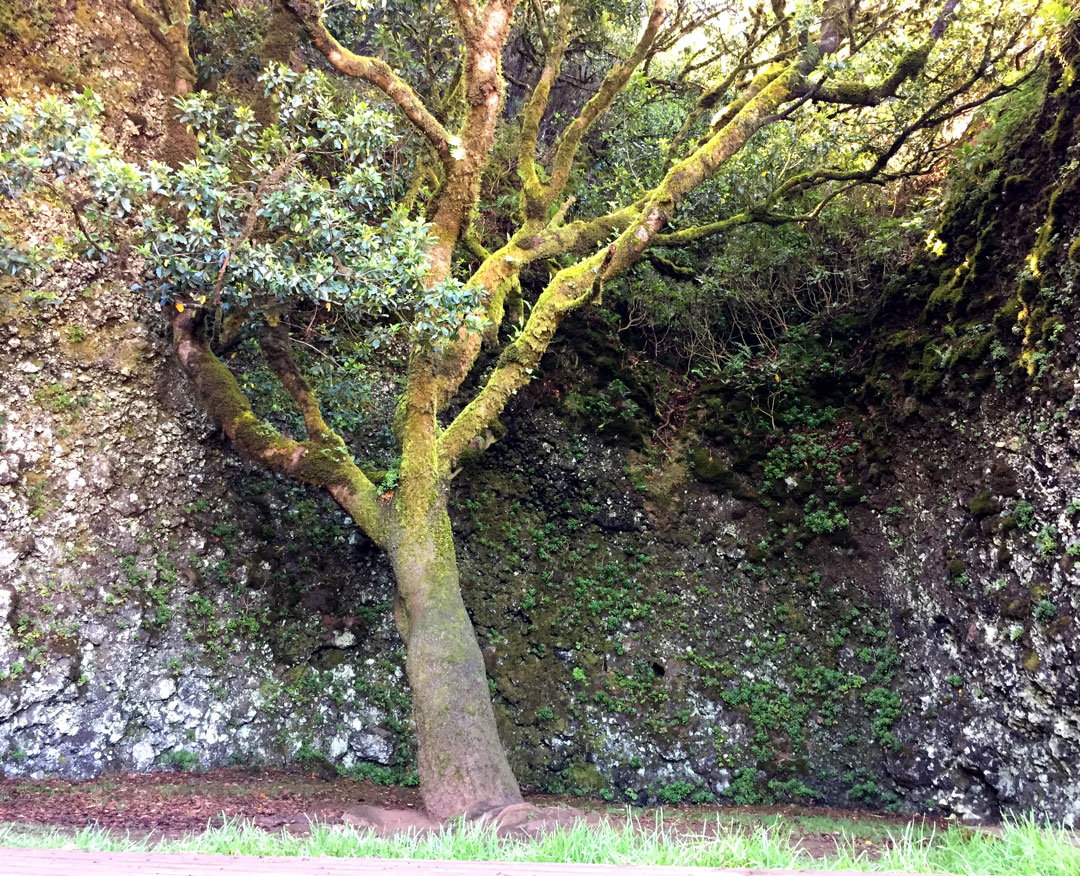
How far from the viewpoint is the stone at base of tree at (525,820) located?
3.78 metres

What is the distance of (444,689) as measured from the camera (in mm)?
4738

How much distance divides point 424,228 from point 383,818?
4.78 metres

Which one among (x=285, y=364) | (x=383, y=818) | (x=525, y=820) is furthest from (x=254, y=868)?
(x=285, y=364)

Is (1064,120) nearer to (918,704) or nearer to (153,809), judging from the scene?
(918,704)

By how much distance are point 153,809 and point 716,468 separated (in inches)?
276

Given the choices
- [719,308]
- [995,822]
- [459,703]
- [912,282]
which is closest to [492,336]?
[459,703]

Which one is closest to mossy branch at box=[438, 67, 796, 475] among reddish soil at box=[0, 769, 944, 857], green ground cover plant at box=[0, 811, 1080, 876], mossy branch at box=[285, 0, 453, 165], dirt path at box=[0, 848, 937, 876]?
mossy branch at box=[285, 0, 453, 165]

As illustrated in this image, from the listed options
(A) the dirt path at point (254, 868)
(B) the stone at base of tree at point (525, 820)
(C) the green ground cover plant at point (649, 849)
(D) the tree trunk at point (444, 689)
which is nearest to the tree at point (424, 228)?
(D) the tree trunk at point (444, 689)

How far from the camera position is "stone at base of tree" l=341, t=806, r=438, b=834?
464 cm

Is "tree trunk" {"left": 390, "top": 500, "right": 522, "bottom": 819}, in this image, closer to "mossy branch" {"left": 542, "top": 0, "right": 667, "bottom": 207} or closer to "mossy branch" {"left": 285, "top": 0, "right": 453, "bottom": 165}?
"mossy branch" {"left": 285, "top": 0, "right": 453, "bottom": 165}

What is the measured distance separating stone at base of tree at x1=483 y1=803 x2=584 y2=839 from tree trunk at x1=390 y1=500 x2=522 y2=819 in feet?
0.61

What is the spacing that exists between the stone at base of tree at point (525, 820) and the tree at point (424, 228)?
19 centimetres

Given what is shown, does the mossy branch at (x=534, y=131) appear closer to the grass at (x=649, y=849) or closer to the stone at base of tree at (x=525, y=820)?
the stone at base of tree at (x=525, y=820)

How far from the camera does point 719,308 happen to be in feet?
32.5
